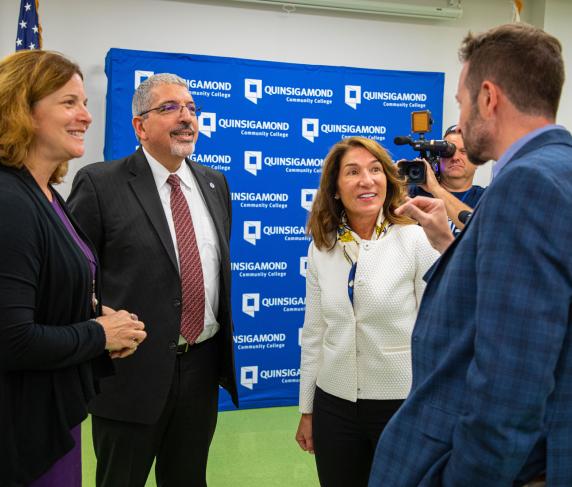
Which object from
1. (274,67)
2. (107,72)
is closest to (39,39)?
(107,72)

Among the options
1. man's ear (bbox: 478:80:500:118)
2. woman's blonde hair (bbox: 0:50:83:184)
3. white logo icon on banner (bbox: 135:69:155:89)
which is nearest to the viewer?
man's ear (bbox: 478:80:500:118)

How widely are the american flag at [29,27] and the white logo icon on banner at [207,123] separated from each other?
1165 millimetres

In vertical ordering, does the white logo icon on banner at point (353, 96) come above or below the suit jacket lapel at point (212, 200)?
above

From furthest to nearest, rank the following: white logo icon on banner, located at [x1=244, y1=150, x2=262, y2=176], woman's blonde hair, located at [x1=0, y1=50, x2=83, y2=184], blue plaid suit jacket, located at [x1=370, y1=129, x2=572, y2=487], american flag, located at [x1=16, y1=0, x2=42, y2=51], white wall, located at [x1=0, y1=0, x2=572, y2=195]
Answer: white logo icon on banner, located at [x1=244, y1=150, x2=262, y2=176] → white wall, located at [x1=0, y1=0, x2=572, y2=195] → american flag, located at [x1=16, y1=0, x2=42, y2=51] → woman's blonde hair, located at [x1=0, y1=50, x2=83, y2=184] → blue plaid suit jacket, located at [x1=370, y1=129, x2=572, y2=487]

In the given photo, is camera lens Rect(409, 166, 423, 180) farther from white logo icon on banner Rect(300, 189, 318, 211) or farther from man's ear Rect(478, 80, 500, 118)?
white logo icon on banner Rect(300, 189, 318, 211)

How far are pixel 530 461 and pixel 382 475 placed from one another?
0.94 feet

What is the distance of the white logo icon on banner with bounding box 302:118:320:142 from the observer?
4.36 meters

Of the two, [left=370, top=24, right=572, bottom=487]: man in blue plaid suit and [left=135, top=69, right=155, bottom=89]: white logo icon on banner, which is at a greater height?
[left=135, top=69, right=155, bottom=89]: white logo icon on banner

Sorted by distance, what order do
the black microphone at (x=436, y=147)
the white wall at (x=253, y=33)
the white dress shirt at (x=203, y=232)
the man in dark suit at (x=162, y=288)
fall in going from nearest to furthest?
1. the man in dark suit at (x=162, y=288)
2. the white dress shirt at (x=203, y=232)
3. the black microphone at (x=436, y=147)
4. the white wall at (x=253, y=33)

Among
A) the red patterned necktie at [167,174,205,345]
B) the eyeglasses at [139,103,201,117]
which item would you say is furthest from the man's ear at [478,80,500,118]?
the eyeglasses at [139,103,201,117]

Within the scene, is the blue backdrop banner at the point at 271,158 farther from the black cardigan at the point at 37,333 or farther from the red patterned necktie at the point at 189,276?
the black cardigan at the point at 37,333

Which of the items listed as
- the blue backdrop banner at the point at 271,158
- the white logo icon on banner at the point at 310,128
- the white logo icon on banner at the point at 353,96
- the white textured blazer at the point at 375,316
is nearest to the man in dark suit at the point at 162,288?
the white textured blazer at the point at 375,316

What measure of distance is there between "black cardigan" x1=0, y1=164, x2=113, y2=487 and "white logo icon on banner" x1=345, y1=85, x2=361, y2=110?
3279 millimetres

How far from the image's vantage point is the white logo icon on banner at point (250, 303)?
168 inches
